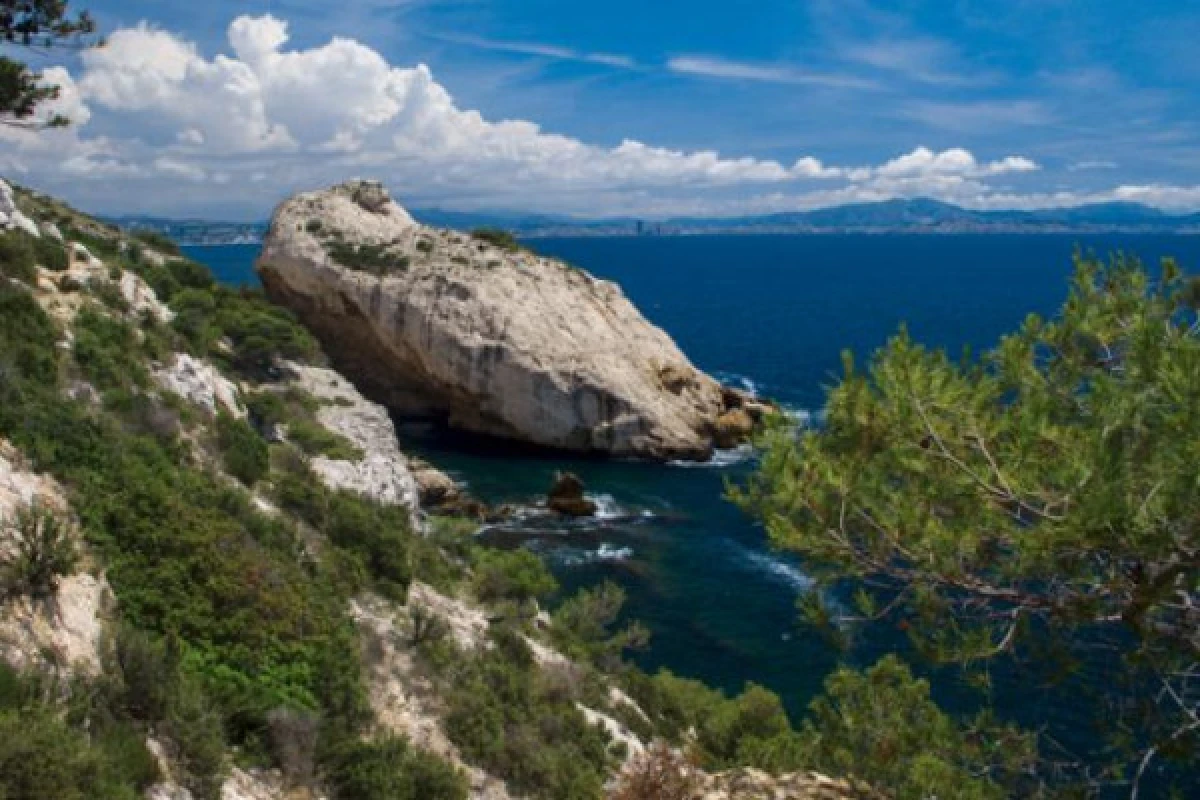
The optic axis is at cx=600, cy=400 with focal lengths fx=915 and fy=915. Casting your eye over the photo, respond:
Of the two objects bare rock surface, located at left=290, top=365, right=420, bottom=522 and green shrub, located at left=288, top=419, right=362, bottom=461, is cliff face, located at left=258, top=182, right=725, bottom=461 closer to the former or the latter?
bare rock surface, located at left=290, top=365, right=420, bottom=522

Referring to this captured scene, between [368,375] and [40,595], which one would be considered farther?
[368,375]

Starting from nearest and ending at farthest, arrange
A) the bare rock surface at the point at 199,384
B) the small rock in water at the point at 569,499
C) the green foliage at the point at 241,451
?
1. the green foliage at the point at 241,451
2. the bare rock surface at the point at 199,384
3. the small rock in water at the point at 569,499

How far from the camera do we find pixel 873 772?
940 centimetres

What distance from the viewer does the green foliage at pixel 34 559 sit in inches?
378

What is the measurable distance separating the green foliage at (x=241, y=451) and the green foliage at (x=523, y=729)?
5.98m

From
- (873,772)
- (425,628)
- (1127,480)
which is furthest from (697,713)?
(1127,480)

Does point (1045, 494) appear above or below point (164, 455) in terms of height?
above

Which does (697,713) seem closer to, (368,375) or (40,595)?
(40,595)

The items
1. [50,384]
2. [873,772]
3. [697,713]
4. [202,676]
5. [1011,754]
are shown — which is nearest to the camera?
[1011,754]

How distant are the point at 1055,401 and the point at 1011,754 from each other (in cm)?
333

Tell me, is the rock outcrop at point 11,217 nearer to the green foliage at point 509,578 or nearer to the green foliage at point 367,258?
the green foliage at point 509,578

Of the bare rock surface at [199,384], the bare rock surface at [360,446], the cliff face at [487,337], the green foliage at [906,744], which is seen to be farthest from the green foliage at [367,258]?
the green foliage at [906,744]

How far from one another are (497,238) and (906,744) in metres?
54.8

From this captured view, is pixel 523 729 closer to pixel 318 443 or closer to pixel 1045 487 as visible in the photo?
pixel 1045 487
